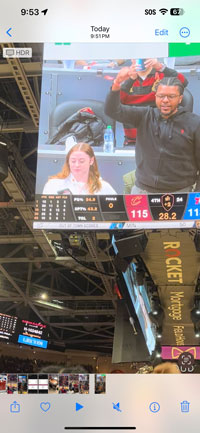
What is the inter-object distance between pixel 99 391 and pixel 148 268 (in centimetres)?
138

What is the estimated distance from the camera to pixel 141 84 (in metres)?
2.10

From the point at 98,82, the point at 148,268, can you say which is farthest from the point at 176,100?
the point at 148,268

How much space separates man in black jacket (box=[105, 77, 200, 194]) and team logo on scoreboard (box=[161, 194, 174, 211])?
123 millimetres

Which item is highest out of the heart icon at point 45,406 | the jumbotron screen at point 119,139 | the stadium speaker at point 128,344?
the jumbotron screen at point 119,139

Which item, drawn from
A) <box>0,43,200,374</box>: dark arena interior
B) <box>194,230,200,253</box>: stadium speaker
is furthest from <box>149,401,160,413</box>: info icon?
<box>194,230,200,253</box>: stadium speaker

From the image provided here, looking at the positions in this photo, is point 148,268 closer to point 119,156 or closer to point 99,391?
point 119,156

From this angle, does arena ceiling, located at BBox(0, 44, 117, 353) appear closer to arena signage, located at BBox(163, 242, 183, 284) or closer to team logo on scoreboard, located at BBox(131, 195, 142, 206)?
arena signage, located at BBox(163, 242, 183, 284)

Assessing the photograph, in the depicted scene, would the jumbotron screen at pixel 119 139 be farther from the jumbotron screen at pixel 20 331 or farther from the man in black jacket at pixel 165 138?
the jumbotron screen at pixel 20 331

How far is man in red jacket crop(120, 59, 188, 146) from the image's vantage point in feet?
6.64

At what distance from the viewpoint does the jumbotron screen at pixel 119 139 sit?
1.84 metres

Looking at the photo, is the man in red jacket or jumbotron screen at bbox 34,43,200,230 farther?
the man in red jacket

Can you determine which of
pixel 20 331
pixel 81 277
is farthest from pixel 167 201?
pixel 81 277
